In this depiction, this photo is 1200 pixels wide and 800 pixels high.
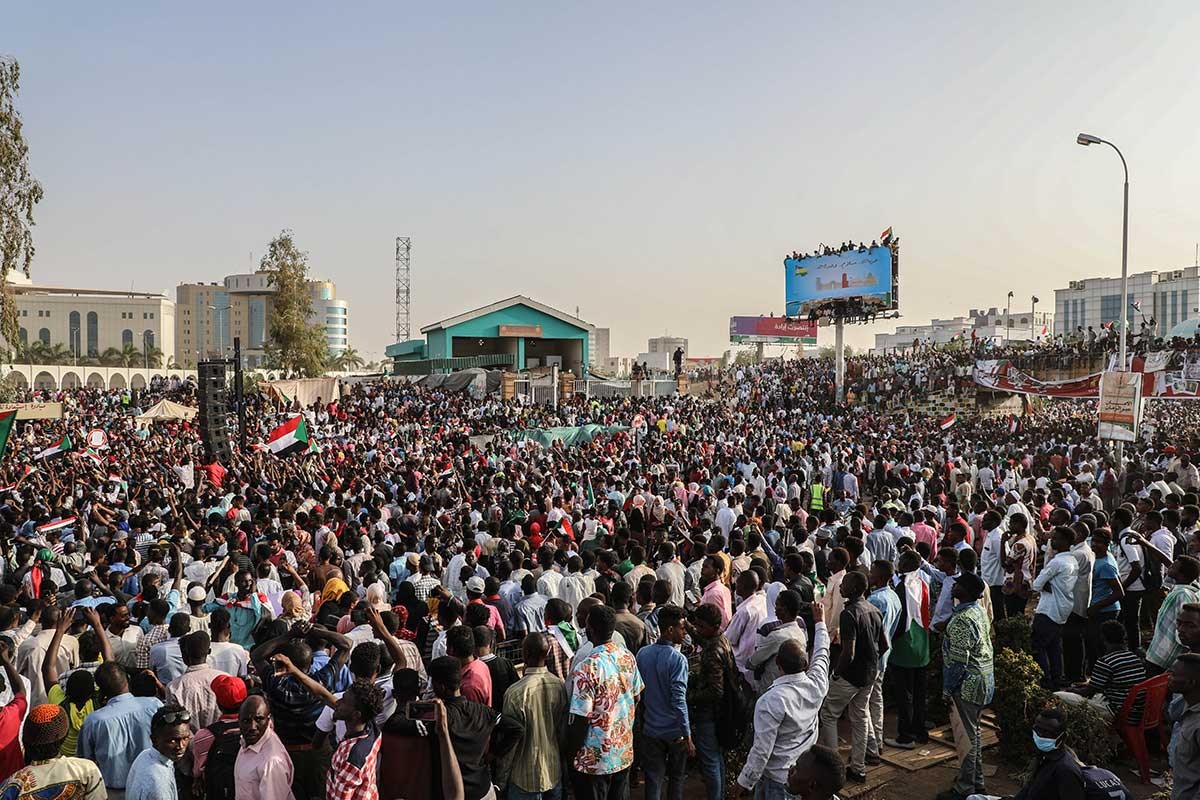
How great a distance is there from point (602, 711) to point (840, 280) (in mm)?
36680

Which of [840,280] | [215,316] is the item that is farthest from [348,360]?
[840,280]

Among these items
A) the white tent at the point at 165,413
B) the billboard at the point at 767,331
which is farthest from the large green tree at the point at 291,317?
Result: the billboard at the point at 767,331

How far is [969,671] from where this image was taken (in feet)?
18.0

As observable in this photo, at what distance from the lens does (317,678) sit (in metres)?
5.01

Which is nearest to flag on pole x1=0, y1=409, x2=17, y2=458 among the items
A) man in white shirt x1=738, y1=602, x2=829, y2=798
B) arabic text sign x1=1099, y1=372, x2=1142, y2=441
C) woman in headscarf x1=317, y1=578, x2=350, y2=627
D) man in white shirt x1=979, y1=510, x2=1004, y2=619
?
woman in headscarf x1=317, y1=578, x2=350, y2=627

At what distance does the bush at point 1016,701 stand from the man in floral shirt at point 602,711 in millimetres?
3184

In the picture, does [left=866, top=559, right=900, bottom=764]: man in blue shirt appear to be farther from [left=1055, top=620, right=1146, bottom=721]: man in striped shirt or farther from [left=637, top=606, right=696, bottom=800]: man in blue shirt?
[left=637, top=606, right=696, bottom=800]: man in blue shirt

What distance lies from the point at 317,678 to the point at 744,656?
2.82m

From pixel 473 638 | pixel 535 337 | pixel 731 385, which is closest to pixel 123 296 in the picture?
pixel 535 337

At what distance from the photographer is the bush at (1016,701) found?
19.8ft

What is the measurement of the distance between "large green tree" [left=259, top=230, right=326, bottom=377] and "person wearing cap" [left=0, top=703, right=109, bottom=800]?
36876mm

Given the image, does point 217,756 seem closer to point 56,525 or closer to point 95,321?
point 56,525

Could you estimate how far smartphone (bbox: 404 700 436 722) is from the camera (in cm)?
396

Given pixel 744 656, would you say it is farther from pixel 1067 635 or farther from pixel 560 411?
pixel 560 411
